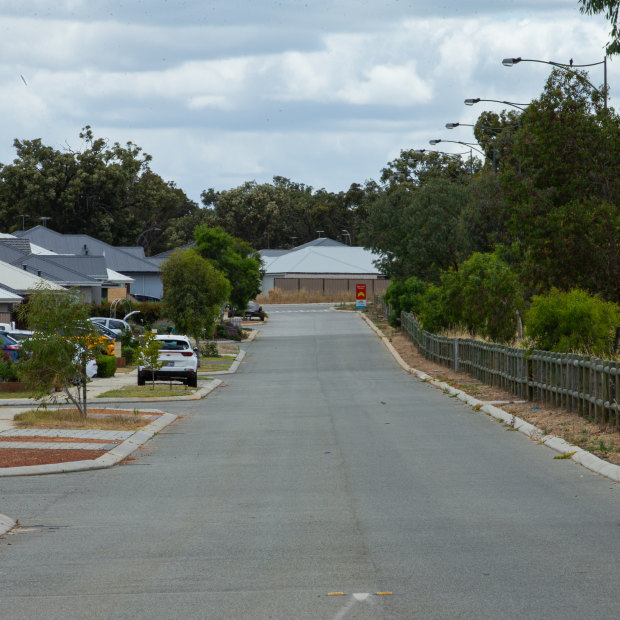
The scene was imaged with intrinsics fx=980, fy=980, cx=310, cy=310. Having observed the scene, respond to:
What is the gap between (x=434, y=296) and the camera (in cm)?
4659

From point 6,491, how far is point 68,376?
7798mm

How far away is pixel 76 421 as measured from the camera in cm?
2003

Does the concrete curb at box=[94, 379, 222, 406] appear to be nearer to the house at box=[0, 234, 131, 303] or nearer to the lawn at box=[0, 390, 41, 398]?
the lawn at box=[0, 390, 41, 398]

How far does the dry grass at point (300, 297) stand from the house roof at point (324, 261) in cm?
251

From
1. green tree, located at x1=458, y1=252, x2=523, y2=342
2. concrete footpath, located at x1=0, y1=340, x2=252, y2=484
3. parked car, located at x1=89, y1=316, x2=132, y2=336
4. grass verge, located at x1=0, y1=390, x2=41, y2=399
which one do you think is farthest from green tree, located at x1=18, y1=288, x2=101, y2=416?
parked car, located at x1=89, y1=316, x2=132, y2=336

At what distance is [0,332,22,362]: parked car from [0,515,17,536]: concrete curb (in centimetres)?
2378

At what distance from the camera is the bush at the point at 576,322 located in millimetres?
22656

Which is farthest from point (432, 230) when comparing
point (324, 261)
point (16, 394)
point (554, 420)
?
point (324, 261)

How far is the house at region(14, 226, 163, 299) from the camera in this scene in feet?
275

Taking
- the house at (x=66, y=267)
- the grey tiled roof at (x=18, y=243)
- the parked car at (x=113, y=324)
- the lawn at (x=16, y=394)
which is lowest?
the lawn at (x=16, y=394)

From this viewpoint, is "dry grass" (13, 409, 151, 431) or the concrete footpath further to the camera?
"dry grass" (13, 409, 151, 431)

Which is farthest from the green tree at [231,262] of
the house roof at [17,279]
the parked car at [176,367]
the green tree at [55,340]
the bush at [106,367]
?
the green tree at [55,340]

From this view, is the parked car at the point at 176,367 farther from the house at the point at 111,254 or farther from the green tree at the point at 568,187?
the house at the point at 111,254

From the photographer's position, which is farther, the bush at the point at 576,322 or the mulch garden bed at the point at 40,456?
the bush at the point at 576,322
